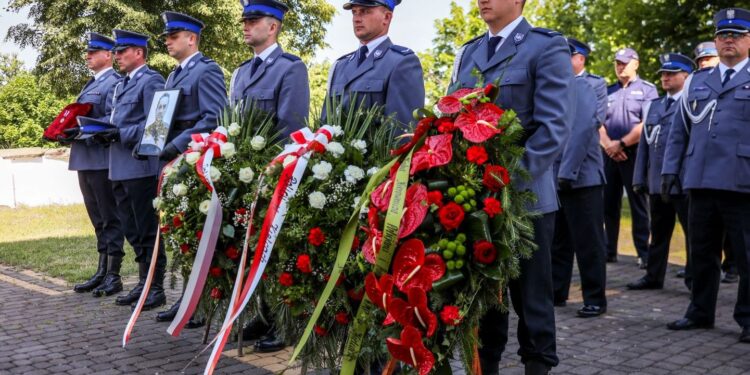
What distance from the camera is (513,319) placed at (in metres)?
6.31

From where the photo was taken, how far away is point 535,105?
142 inches

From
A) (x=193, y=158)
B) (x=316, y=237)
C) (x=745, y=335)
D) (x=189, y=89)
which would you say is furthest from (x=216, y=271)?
(x=745, y=335)

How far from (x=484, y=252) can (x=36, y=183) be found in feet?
70.5

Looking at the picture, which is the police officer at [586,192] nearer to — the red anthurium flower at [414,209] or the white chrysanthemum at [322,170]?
the white chrysanthemum at [322,170]

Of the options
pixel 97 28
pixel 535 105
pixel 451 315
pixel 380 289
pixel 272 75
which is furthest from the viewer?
pixel 97 28

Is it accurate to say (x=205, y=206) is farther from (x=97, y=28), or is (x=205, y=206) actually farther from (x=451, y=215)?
(x=97, y=28)

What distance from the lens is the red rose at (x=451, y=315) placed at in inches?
121

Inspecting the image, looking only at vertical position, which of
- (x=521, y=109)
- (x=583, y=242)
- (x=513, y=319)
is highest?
(x=521, y=109)

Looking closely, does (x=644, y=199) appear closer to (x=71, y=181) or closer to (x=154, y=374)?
(x=154, y=374)

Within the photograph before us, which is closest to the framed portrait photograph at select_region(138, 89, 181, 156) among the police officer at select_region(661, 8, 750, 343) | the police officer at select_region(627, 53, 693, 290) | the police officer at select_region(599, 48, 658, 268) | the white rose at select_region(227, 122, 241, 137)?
the white rose at select_region(227, 122, 241, 137)

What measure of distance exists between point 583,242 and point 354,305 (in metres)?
3.15

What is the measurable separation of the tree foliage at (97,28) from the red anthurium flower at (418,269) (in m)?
25.0

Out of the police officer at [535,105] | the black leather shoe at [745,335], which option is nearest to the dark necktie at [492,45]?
the police officer at [535,105]

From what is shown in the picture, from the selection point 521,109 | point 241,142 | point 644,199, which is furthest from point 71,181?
point 521,109
